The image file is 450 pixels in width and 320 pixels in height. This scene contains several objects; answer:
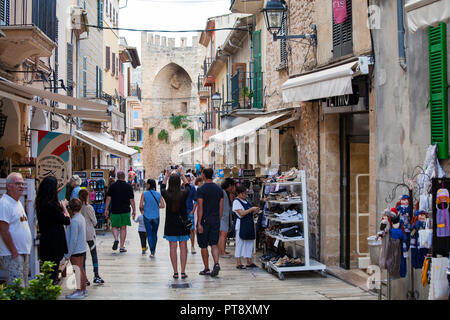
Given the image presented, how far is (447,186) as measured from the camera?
216 inches

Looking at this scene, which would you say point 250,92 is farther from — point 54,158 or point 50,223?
point 50,223

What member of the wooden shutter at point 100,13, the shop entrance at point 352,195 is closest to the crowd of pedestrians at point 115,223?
the shop entrance at point 352,195

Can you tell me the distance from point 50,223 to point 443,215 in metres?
4.67

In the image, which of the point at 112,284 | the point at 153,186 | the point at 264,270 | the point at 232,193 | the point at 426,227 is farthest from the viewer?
the point at 232,193

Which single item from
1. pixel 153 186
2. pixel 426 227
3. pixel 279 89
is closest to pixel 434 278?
pixel 426 227

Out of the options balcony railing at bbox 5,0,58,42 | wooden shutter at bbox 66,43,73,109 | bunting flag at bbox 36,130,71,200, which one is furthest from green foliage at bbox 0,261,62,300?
wooden shutter at bbox 66,43,73,109

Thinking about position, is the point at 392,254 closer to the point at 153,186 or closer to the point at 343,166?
the point at 343,166

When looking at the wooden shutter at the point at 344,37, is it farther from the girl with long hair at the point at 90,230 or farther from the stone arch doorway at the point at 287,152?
the girl with long hair at the point at 90,230

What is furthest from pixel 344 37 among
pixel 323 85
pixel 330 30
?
pixel 323 85

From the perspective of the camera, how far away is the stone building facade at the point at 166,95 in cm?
5678

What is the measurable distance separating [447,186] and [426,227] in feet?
1.73

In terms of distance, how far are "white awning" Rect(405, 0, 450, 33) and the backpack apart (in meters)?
1.60

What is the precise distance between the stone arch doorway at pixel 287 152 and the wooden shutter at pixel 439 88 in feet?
25.3

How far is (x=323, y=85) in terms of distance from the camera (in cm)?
910
